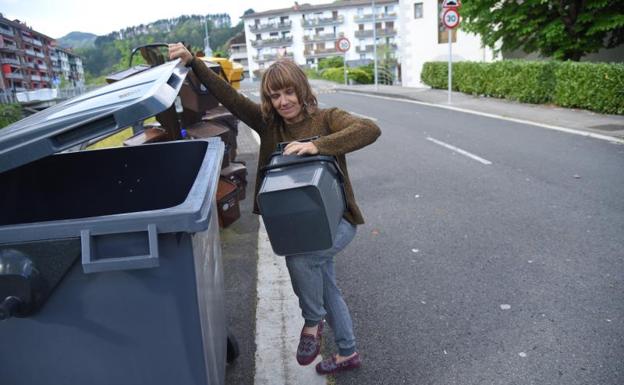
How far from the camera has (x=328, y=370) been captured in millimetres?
2662

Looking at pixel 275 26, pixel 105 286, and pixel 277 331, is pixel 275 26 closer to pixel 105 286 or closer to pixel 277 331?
pixel 277 331

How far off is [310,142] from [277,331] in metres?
1.49

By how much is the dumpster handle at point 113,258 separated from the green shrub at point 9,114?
16.8 m

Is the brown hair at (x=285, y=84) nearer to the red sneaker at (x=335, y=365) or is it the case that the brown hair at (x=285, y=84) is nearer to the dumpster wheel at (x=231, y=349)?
the dumpster wheel at (x=231, y=349)

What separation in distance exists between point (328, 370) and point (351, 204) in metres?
0.96

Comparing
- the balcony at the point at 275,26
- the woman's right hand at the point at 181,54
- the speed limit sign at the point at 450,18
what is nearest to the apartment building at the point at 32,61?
the speed limit sign at the point at 450,18

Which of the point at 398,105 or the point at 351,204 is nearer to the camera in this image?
the point at 351,204

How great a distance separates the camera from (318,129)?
2.46 m

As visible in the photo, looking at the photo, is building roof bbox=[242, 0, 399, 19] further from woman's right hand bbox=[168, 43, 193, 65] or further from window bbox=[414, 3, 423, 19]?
woman's right hand bbox=[168, 43, 193, 65]

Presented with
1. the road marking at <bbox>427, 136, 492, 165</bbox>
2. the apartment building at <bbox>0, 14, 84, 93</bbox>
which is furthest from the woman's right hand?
the apartment building at <bbox>0, 14, 84, 93</bbox>

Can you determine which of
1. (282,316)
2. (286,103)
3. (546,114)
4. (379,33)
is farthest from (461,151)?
(379,33)

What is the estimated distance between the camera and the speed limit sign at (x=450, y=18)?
14.9m

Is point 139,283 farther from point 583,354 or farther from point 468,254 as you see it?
point 468,254

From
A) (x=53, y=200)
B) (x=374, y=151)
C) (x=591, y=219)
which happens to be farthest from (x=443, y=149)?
(x=53, y=200)
